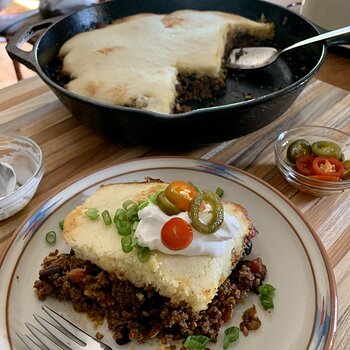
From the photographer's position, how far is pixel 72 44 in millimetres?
1732

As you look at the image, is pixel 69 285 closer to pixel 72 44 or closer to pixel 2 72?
pixel 72 44

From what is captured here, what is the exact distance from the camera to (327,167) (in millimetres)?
1263

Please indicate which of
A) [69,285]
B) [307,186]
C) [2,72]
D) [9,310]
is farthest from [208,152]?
[2,72]

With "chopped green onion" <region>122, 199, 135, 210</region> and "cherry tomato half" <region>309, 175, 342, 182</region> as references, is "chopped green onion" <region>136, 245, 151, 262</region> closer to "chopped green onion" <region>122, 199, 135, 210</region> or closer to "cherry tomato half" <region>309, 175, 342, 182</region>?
"chopped green onion" <region>122, 199, 135, 210</region>

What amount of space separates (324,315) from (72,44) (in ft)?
4.57

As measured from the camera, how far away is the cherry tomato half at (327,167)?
1246 millimetres

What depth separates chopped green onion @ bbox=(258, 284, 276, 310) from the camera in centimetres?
92

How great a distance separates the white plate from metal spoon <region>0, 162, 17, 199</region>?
18 cm

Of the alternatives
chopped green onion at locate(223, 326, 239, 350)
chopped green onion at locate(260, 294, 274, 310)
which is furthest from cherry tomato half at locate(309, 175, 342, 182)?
chopped green onion at locate(223, 326, 239, 350)

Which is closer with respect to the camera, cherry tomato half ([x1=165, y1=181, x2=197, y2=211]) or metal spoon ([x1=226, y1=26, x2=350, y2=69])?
cherry tomato half ([x1=165, y1=181, x2=197, y2=211])

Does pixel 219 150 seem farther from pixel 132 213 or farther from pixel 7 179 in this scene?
pixel 7 179

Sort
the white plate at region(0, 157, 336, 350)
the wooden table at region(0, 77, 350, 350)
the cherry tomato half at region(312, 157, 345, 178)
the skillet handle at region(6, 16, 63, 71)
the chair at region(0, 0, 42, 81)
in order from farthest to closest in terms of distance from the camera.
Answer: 1. the chair at region(0, 0, 42, 81)
2. the skillet handle at region(6, 16, 63, 71)
3. the cherry tomato half at region(312, 157, 345, 178)
4. the wooden table at region(0, 77, 350, 350)
5. the white plate at region(0, 157, 336, 350)

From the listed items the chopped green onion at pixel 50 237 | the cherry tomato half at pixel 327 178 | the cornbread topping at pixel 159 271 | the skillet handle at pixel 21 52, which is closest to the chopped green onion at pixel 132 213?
the cornbread topping at pixel 159 271

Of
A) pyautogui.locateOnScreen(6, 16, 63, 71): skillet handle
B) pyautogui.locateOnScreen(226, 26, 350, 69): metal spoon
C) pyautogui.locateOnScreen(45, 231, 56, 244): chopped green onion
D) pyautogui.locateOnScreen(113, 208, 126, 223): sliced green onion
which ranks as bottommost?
pyautogui.locateOnScreen(226, 26, 350, 69): metal spoon
